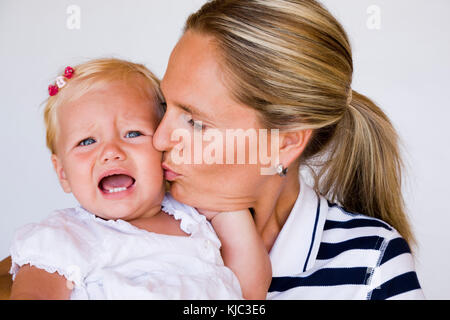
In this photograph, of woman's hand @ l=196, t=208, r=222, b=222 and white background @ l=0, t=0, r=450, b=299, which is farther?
white background @ l=0, t=0, r=450, b=299

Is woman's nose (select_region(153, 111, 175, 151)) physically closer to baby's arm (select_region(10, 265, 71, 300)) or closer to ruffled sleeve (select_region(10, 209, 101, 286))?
ruffled sleeve (select_region(10, 209, 101, 286))

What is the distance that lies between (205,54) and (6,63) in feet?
6.32

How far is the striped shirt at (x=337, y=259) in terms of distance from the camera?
1.54m

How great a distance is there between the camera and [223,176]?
62.1 inches

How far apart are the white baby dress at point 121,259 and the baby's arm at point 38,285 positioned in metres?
0.01

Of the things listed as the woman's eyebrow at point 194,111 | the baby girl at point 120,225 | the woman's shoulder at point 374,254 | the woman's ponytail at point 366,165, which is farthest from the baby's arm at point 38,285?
the woman's ponytail at point 366,165

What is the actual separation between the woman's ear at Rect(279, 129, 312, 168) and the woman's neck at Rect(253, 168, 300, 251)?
8cm

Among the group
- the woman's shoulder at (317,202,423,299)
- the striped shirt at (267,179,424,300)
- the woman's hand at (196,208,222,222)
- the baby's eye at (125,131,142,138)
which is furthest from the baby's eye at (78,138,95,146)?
the woman's shoulder at (317,202,423,299)

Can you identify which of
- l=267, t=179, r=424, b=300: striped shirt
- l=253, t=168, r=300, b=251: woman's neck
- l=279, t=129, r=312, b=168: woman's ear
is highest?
l=279, t=129, r=312, b=168: woman's ear

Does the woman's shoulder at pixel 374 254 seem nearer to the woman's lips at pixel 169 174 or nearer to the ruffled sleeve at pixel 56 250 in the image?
the woman's lips at pixel 169 174

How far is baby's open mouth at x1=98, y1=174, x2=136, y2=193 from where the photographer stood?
1558 millimetres

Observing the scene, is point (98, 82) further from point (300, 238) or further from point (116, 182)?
point (300, 238)
